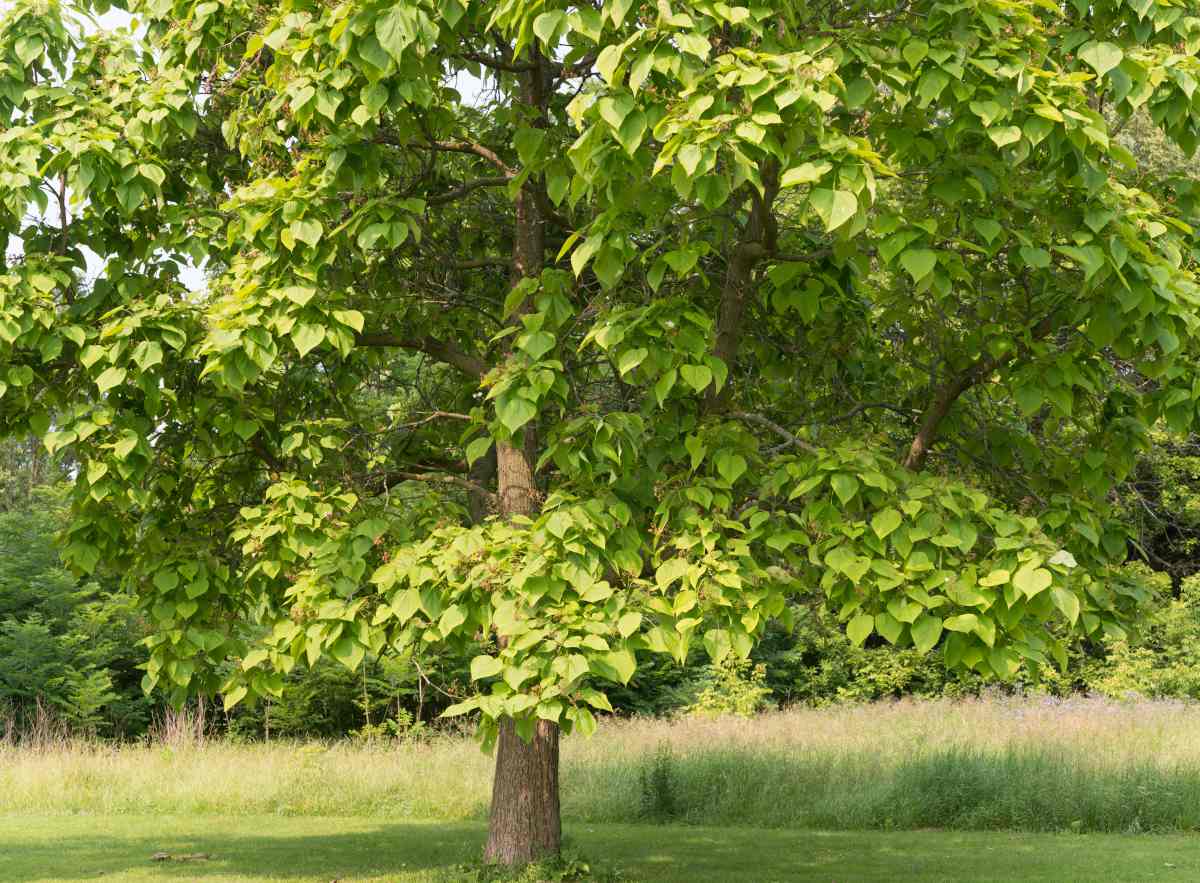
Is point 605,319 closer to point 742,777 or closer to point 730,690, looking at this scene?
point 742,777

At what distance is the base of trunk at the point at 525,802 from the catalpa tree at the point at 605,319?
0.07ft

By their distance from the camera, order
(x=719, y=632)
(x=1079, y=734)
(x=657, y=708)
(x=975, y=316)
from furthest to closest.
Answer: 1. (x=657, y=708)
2. (x=1079, y=734)
3. (x=975, y=316)
4. (x=719, y=632)

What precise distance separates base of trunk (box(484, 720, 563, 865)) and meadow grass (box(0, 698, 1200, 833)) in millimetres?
5520

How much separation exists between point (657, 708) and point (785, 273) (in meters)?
16.5

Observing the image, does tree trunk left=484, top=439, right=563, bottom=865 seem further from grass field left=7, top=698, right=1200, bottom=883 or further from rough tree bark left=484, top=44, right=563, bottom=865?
grass field left=7, top=698, right=1200, bottom=883

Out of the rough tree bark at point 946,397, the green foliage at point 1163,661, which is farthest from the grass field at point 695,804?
the green foliage at point 1163,661

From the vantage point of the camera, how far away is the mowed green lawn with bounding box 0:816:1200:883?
9531 mm

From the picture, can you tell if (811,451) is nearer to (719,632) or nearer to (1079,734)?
(719,632)

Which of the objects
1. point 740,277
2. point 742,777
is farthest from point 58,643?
point 740,277

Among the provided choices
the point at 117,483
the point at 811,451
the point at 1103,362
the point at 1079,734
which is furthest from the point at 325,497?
the point at 1079,734

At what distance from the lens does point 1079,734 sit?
15.0 m

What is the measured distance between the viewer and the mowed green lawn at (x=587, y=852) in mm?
9531

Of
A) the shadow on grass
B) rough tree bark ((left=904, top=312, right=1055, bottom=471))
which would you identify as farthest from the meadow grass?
rough tree bark ((left=904, top=312, right=1055, bottom=471))

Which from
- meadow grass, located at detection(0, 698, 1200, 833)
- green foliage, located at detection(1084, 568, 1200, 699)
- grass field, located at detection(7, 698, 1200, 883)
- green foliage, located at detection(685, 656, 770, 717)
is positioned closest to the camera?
grass field, located at detection(7, 698, 1200, 883)
